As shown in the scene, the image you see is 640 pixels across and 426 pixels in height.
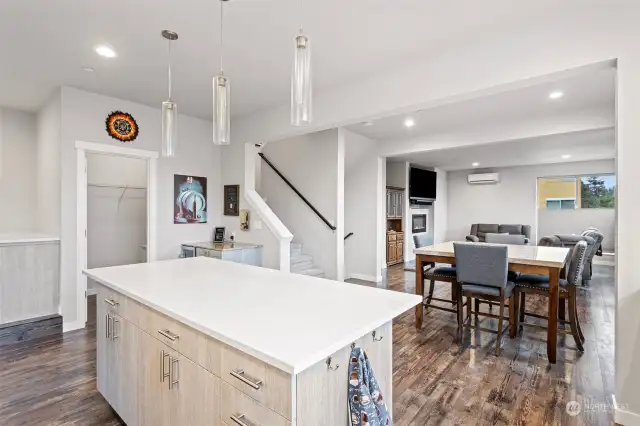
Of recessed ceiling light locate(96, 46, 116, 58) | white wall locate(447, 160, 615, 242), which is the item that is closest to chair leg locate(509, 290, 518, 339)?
recessed ceiling light locate(96, 46, 116, 58)

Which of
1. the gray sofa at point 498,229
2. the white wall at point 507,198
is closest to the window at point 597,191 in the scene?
the white wall at point 507,198

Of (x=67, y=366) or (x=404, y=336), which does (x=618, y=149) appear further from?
(x=67, y=366)

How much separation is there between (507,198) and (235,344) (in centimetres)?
988

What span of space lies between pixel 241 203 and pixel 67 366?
2.64 meters

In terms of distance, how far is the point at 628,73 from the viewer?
2.03 m

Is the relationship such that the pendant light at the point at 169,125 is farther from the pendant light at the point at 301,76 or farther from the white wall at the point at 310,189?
the white wall at the point at 310,189

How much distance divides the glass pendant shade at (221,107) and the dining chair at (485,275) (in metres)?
2.38

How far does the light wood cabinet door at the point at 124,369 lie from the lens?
1774mm

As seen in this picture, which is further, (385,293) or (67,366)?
(67,366)

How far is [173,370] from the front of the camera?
1486 mm

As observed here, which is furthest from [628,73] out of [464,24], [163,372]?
[163,372]

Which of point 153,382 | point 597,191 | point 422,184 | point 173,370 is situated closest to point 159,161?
point 153,382

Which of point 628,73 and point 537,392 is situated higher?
point 628,73

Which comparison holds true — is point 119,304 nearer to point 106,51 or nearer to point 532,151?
point 106,51
